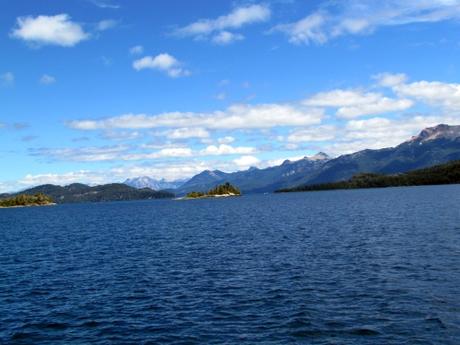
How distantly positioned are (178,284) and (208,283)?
3642 mm

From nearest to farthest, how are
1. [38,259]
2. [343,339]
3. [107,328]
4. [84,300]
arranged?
[343,339] → [107,328] → [84,300] → [38,259]

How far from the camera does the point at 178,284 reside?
56.4 meters

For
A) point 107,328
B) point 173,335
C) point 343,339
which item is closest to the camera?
point 343,339

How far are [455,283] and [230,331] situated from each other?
26036mm

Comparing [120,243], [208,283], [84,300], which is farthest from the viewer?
[120,243]

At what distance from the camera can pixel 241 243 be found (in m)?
93.1

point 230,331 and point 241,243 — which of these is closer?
point 230,331

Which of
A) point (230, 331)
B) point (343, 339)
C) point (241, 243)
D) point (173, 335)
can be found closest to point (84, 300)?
point (173, 335)

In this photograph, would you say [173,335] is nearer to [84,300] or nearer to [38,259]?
[84,300]

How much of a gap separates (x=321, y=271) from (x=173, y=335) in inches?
1065

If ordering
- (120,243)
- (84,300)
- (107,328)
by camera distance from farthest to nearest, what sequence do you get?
(120,243)
(84,300)
(107,328)

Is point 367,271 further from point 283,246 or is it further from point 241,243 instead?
point 241,243

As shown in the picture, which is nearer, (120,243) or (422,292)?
(422,292)

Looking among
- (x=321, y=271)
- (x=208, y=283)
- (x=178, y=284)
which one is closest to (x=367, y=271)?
(x=321, y=271)
